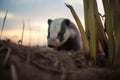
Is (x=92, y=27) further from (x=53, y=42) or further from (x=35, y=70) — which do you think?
(x=53, y=42)

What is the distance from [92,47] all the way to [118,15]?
0.43 m

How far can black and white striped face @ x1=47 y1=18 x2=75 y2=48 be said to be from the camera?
7.19 metres

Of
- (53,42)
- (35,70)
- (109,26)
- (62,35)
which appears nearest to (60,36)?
(62,35)

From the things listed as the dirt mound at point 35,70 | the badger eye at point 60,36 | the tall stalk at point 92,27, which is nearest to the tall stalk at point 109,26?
the tall stalk at point 92,27

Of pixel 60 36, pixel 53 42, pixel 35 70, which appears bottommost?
pixel 35 70

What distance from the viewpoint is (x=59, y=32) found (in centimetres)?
736

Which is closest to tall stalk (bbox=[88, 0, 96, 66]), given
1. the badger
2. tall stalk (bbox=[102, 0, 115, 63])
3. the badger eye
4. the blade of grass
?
the blade of grass

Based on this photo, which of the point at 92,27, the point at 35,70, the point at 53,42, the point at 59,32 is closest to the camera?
the point at 35,70

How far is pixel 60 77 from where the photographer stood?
202 centimetres

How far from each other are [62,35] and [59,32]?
0.14 meters

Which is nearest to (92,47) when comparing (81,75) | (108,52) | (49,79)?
(108,52)

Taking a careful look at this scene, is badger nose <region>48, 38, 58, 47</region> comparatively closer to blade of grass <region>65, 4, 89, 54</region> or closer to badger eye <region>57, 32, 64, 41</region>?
badger eye <region>57, 32, 64, 41</region>

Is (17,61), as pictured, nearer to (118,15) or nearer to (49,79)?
(49,79)

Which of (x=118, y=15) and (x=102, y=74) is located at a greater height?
(x=118, y=15)
